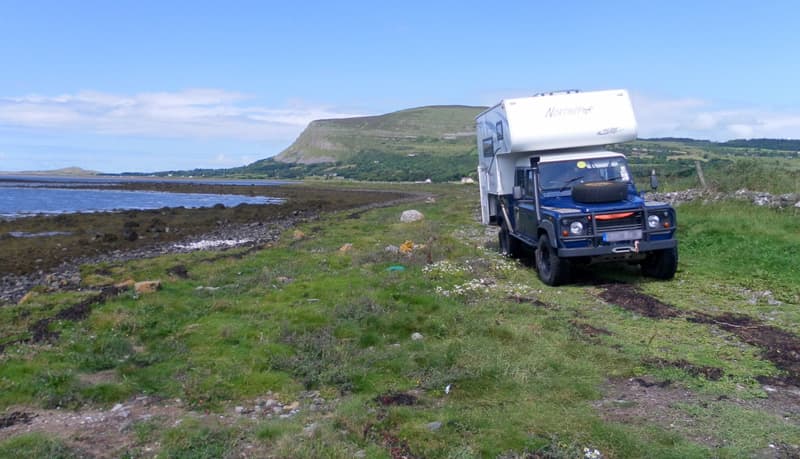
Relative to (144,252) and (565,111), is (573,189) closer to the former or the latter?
(565,111)

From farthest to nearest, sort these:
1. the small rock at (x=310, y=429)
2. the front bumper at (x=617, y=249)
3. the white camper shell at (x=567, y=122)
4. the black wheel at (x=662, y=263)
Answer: the white camper shell at (x=567, y=122), the black wheel at (x=662, y=263), the front bumper at (x=617, y=249), the small rock at (x=310, y=429)

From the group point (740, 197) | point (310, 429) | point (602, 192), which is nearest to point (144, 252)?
point (602, 192)

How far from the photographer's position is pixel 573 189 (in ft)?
42.3

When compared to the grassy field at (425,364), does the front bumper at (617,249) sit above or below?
above

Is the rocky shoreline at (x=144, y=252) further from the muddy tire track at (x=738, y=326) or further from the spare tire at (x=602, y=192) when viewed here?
the muddy tire track at (x=738, y=326)

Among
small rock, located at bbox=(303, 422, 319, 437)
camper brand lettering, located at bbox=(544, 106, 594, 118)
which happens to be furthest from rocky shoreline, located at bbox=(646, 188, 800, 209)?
small rock, located at bbox=(303, 422, 319, 437)

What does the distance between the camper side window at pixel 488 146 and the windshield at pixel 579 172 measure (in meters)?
3.24

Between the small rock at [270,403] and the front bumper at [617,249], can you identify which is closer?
the small rock at [270,403]

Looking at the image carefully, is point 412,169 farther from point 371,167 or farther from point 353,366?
point 353,366

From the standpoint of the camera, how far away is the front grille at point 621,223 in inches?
470

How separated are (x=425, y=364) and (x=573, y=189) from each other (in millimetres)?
6575

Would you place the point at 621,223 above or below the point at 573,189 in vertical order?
below

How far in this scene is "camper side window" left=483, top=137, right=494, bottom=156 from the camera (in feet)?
55.9

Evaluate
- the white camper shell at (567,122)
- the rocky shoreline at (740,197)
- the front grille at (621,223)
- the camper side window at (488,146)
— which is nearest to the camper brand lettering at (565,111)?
the white camper shell at (567,122)
